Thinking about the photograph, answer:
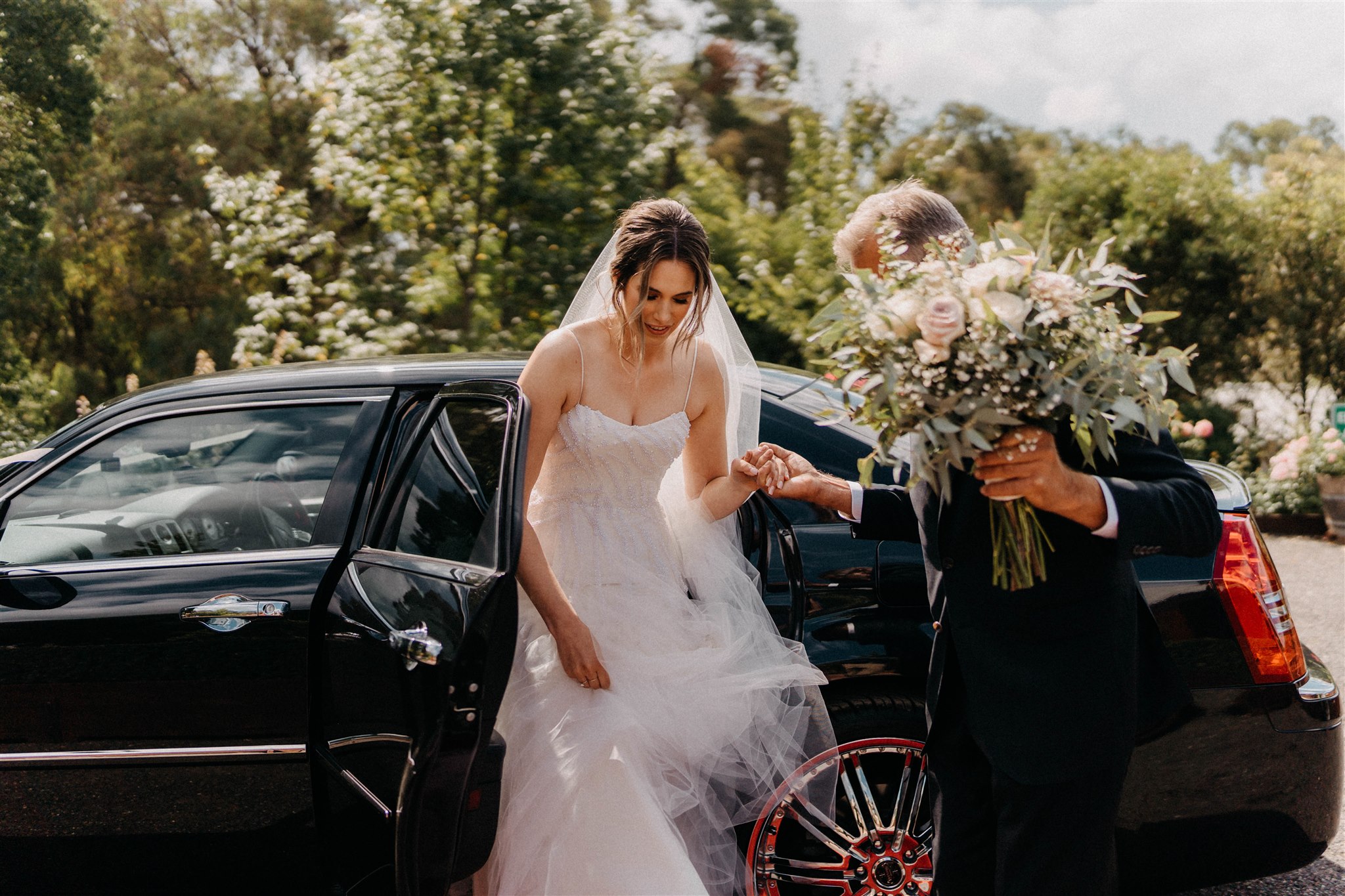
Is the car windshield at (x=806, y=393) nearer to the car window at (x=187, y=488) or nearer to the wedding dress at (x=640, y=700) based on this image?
the wedding dress at (x=640, y=700)

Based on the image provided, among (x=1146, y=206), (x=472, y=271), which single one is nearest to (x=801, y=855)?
(x=472, y=271)

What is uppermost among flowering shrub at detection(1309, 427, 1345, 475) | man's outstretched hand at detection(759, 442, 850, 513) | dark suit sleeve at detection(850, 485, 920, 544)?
man's outstretched hand at detection(759, 442, 850, 513)

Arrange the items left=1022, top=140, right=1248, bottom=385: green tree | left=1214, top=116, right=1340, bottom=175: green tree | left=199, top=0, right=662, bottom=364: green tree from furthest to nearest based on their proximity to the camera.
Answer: left=1214, top=116, right=1340, bottom=175: green tree, left=1022, top=140, right=1248, bottom=385: green tree, left=199, top=0, right=662, bottom=364: green tree

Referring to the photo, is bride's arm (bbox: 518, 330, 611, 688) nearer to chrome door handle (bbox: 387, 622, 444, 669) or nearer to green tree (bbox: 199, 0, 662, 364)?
Result: chrome door handle (bbox: 387, 622, 444, 669)

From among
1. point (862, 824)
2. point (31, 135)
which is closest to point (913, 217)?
point (862, 824)

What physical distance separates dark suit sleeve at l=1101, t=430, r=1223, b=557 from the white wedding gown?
3.50ft

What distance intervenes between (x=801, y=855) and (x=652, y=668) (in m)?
0.69

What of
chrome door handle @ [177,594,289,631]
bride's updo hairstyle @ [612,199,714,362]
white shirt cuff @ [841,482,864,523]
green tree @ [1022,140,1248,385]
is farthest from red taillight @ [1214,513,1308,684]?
green tree @ [1022,140,1248,385]

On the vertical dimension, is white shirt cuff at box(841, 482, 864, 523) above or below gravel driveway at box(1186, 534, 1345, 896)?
above

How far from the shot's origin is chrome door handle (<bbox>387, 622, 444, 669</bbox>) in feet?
6.98

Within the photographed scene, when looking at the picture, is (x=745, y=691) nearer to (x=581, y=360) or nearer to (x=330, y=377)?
(x=581, y=360)

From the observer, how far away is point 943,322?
1.71 meters

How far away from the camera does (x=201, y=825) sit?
2656 mm

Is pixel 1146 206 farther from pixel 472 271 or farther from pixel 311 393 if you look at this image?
pixel 311 393
